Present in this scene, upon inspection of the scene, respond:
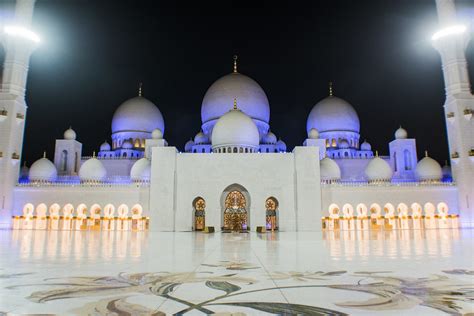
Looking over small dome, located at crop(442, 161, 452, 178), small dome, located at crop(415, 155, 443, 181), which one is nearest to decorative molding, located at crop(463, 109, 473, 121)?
small dome, located at crop(415, 155, 443, 181)

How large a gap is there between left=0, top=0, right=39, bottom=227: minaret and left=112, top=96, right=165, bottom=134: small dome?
7.33 m

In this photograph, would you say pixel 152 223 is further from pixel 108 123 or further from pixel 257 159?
pixel 108 123

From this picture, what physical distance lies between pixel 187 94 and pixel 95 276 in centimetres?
2565

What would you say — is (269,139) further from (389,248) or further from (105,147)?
(389,248)

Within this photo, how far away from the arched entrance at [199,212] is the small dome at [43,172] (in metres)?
9.97

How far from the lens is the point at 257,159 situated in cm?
1922

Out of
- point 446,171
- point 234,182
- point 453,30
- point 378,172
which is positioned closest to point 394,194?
point 378,172

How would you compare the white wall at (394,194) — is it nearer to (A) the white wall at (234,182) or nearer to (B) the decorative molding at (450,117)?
(A) the white wall at (234,182)

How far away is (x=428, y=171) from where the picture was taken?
22.6 metres

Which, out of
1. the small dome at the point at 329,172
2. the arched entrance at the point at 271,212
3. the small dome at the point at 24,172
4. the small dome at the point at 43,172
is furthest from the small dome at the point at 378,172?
the small dome at the point at 24,172

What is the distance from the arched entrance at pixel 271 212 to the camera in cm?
1905

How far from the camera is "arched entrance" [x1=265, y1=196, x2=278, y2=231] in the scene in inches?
750

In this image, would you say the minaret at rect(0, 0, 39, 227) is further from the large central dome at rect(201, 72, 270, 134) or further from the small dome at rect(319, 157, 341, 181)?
the small dome at rect(319, 157, 341, 181)

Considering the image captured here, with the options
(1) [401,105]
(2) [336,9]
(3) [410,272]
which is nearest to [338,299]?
(3) [410,272]
